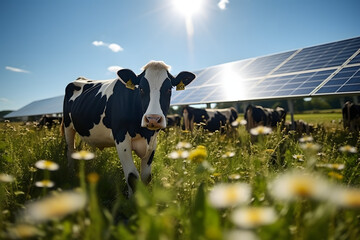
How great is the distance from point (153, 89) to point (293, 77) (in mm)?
8277

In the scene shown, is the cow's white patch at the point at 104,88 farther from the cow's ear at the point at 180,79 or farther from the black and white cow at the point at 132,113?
the cow's ear at the point at 180,79

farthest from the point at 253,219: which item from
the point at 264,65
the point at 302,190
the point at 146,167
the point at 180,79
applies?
the point at 264,65

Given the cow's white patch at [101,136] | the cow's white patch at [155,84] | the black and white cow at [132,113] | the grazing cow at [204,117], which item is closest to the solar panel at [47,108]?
the grazing cow at [204,117]

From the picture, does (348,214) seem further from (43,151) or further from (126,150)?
(43,151)

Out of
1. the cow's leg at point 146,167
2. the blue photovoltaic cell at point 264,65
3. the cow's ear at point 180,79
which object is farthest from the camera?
the blue photovoltaic cell at point 264,65

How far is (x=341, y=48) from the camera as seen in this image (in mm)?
10188

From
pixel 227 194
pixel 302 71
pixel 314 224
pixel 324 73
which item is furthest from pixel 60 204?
pixel 302 71

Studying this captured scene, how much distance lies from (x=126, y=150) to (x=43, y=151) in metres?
1.68

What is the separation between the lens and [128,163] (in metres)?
2.62

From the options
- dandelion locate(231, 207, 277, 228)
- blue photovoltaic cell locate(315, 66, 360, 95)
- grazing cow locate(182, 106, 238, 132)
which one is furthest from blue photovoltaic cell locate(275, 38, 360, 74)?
dandelion locate(231, 207, 277, 228)

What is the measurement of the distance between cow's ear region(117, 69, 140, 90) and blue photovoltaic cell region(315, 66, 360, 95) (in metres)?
5.86

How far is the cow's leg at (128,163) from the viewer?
8.37 feet

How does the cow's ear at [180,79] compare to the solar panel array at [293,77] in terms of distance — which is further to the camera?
the solar panel array at [293,77]

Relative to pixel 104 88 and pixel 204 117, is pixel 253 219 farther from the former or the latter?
pixel 204 117
